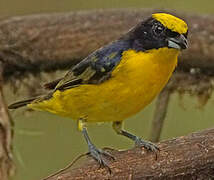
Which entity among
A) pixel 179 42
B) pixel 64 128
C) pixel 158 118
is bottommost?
pixel 64 128

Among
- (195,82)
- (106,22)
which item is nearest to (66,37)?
(106,22)

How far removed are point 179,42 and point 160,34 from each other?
161 mm

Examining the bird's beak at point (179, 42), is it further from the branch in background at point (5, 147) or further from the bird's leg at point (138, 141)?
the branch in background at point (5, 147)

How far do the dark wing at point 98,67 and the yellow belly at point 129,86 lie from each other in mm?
41

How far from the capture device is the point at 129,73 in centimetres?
387

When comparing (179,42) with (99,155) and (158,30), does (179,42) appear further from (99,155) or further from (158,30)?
(99,155)

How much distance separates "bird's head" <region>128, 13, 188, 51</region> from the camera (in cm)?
377

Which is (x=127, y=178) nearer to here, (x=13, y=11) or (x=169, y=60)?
(x=169, y=60)

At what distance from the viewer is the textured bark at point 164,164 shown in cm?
371

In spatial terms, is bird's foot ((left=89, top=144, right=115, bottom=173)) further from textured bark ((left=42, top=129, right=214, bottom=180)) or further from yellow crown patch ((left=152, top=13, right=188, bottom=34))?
yellow crown patch ((left=152, top=13, right=188, bottom=34))

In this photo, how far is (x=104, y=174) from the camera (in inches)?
146

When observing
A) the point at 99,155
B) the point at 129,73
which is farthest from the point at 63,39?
the point at 99,155

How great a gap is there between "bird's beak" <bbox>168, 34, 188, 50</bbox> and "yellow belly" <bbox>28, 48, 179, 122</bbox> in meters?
0.07

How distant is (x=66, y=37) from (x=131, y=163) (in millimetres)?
2038
